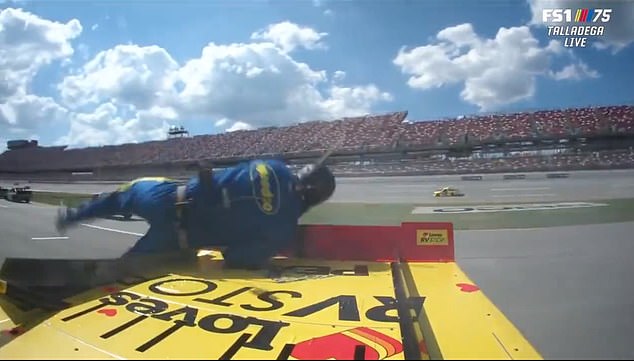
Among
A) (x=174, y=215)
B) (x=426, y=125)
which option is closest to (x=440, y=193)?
(x=426, y=125)

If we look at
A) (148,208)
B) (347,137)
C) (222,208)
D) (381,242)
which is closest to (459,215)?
(381,242)

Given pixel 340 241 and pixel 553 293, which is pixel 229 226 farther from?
pixel 553 293

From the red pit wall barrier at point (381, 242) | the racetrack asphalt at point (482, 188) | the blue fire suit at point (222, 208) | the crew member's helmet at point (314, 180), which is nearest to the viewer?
the blue fire suit at point (222, 208)

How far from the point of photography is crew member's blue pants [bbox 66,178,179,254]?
6.49 feet

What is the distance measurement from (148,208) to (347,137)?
1009mm

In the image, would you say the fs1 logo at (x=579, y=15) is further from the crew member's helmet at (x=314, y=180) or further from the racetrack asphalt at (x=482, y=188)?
the crew member's helmet at (x=314, y=180)

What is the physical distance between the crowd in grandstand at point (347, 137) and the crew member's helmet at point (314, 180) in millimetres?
101

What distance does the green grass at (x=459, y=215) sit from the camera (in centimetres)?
220

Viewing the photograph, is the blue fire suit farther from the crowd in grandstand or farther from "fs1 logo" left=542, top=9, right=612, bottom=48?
"fs1 logo" left=542, top=9, right=612, bottom=48

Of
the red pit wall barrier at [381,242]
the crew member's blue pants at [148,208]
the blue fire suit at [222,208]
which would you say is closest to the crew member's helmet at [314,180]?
the blue fire suit at [222,208]

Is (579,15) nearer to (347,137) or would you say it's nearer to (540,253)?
(347,137)

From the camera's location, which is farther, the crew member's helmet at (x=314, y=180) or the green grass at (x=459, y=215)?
the green grass at (x=459, y=215)

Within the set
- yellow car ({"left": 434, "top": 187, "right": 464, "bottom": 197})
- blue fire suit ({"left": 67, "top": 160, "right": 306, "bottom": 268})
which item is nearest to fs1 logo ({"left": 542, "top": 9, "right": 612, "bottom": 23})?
yellow car ({"left": 434, "top": 187, "right": 464, "bottom": 197})

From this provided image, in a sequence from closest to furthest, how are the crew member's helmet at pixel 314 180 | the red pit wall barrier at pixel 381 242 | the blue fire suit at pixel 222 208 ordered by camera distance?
the blue fire suit at pixel 222 208, the crew member's helmet at pixel 314 180, the red pit wall barrier at pixel 381 242
